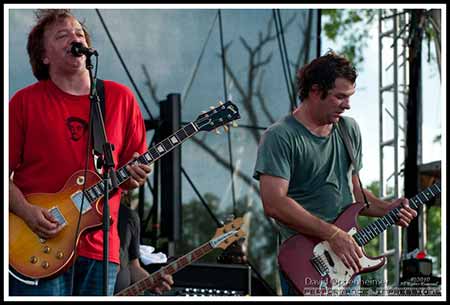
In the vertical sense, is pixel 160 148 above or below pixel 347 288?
above

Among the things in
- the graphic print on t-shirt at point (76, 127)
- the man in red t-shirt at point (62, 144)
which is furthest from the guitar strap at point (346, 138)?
the graphic print on t-shirt at point (76, 127)

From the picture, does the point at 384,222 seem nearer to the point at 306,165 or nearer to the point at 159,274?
the point at 306,165

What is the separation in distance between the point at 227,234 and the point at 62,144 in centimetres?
153

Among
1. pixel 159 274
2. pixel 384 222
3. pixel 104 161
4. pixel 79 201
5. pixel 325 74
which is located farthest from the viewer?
pixel 159 274

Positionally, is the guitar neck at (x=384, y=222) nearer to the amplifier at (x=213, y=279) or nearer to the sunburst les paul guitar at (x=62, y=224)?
the sunburst les paul guitar at (x=62, y=224)

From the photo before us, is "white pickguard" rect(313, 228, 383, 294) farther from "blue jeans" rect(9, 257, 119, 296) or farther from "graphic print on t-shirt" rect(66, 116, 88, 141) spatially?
"graphic print on t-shirt" rect(66, 116, 88, 141)

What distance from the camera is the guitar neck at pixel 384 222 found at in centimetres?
487

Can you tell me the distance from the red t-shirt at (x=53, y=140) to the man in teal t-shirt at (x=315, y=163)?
744 mm

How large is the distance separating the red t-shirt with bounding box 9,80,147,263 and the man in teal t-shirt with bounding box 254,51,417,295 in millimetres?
744

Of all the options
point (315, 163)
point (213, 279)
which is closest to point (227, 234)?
point (213, 279)

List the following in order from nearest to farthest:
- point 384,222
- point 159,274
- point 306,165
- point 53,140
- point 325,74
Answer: point 53,140 < point 306,165 < point 325,74 < point 384,222 < point 159,274

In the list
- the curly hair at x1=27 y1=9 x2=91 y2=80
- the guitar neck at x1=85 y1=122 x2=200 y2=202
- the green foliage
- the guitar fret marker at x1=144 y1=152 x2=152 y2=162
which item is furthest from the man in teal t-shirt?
the green foliage

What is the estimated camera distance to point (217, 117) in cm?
490

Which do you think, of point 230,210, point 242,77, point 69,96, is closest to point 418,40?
point 242,77
